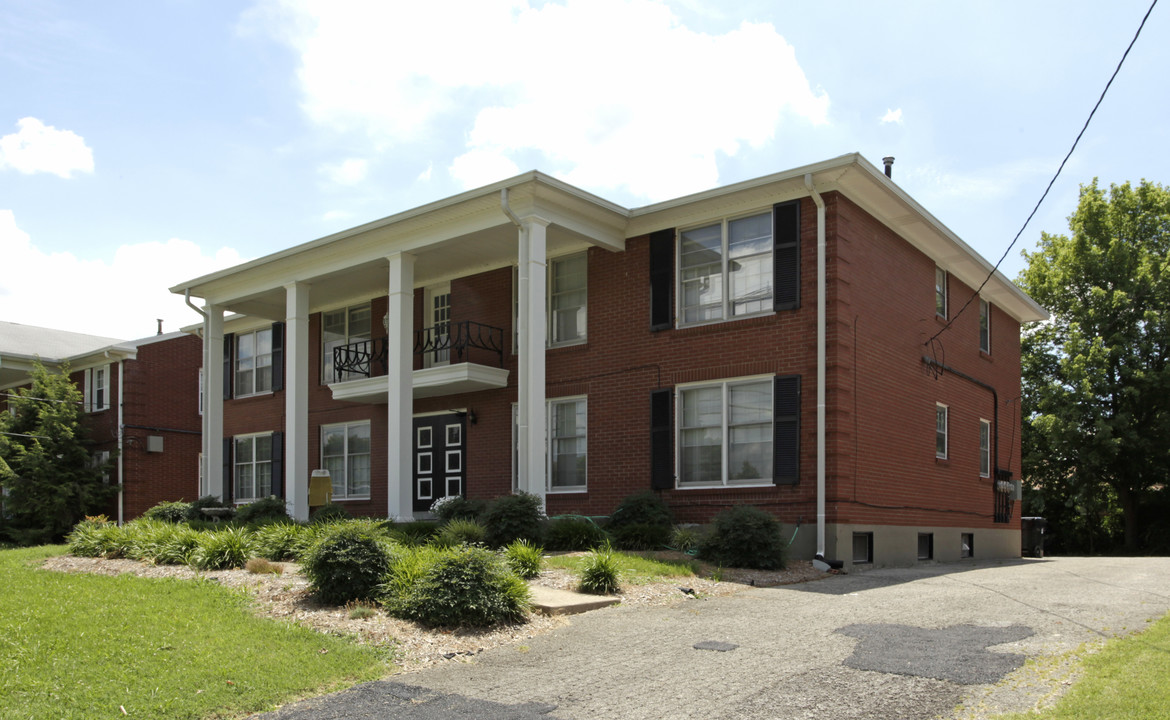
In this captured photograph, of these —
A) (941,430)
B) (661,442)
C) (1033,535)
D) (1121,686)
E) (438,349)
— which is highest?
(438,349)

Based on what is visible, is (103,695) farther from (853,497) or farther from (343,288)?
(343,288)

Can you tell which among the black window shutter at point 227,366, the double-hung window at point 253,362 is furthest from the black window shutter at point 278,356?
the black window shutter at point 227,366

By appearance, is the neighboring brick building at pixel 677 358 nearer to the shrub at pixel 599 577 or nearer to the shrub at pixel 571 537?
the shrub at pixel 571 537

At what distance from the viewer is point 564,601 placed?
9.91 metres

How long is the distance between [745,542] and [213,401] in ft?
44.5

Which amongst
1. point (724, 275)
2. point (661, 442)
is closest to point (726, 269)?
point (724, 275)

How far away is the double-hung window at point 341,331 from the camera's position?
22.2 m

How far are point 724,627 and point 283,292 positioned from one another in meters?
14.8

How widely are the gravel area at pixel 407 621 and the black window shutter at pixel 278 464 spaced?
30.1 ft

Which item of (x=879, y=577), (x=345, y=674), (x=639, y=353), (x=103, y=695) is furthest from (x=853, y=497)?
(x=103, y=695)

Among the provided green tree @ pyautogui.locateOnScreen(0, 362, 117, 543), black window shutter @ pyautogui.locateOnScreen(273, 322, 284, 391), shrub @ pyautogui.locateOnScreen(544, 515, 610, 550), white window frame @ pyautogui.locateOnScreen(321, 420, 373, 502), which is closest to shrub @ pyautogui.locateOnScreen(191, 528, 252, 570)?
shrub @ pyautogui.locateOnScreen(544, 515, 610, 550)

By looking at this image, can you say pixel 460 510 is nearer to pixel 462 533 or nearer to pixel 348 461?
pixel 462 533

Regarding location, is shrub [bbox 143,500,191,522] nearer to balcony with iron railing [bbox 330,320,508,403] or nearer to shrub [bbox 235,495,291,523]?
shrub [bbox 235,495,291,523]

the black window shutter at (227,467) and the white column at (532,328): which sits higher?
the white column at (532,328)
